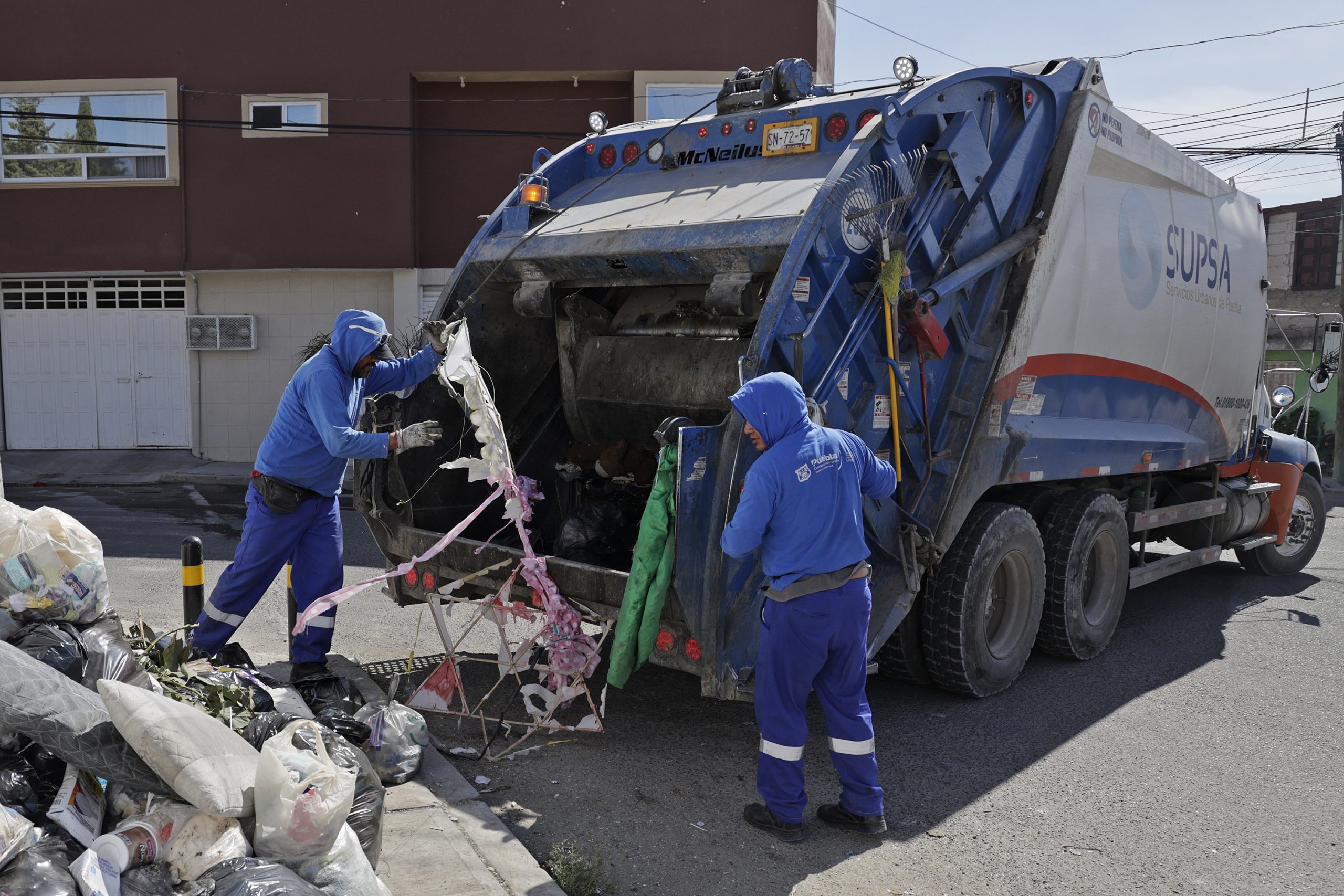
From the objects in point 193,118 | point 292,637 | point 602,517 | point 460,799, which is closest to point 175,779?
point 460,799

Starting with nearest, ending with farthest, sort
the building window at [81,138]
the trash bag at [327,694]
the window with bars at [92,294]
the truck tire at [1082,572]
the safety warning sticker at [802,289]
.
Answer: the safety warning sticker at [802,289]
the trash bag at [327,694]
the truck tire at [1082,572]
the building window at [81,138]
the window with bars at [92,294]

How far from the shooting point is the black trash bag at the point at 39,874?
2459mm

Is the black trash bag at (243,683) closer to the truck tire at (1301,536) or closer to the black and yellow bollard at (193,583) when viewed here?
the black and yellow bollard at (193,583)

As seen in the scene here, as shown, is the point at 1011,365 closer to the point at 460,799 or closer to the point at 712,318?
the point at 712,318

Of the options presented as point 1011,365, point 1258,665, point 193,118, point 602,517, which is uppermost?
point 193,118

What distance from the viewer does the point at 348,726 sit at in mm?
3766

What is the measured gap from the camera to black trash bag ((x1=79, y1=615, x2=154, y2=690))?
337 centimetres

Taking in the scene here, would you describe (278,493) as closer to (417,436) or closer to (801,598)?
(417,436)

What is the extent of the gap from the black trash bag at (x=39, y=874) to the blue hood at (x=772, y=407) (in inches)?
89.5

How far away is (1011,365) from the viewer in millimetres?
4832

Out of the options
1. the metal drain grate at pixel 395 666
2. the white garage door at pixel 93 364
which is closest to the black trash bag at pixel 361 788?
the metal drain grate at pixel 395 666

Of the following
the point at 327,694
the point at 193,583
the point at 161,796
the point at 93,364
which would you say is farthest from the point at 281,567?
the point at 93,364

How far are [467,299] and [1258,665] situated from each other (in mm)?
4668

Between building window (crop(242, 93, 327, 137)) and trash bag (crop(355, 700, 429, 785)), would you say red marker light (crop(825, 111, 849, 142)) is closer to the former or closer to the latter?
trash bag (crop(355, 700, 429, 785))
